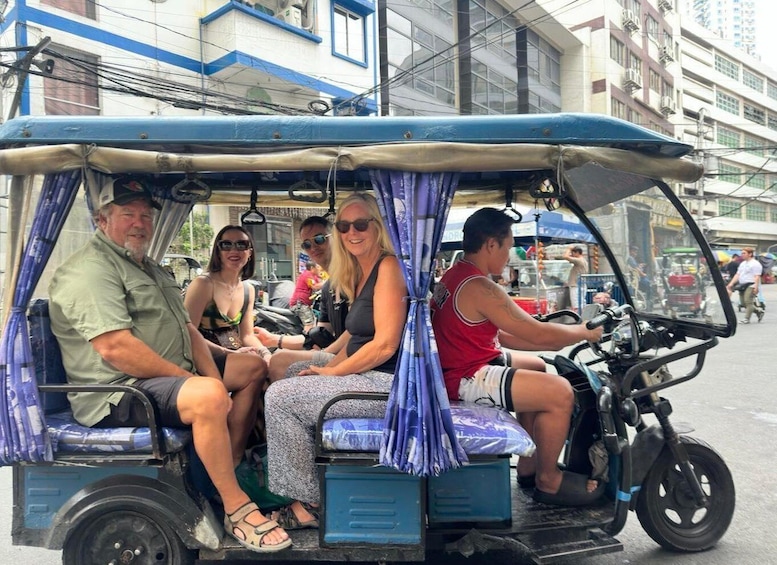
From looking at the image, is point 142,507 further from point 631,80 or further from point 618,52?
point 618,52

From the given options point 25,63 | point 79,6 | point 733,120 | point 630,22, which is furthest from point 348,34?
point 733,120

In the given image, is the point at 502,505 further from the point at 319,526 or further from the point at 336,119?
the point at 336,119

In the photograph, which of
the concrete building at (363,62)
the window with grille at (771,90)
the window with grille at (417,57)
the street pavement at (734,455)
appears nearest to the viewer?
the street pavement at (734,455)

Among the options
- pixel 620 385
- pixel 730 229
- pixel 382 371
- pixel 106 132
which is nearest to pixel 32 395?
pixel 106 132

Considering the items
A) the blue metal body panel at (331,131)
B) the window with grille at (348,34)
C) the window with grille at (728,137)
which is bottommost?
the blue metal body panel at (331,131)

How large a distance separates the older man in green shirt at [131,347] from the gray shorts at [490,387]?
3.45ft

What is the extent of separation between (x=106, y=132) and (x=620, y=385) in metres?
2.57

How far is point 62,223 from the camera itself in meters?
2.60

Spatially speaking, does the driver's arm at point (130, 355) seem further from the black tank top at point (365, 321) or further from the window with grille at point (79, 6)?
the window with grille at point (79, 6)

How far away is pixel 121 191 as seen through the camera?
278 centimetres

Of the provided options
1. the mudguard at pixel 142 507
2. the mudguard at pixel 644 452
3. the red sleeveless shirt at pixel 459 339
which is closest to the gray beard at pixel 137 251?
the mudguard at pixel 142 507

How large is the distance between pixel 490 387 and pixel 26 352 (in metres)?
2.06

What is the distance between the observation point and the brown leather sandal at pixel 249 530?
7.99ft

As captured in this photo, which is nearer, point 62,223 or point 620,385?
point 62,223
